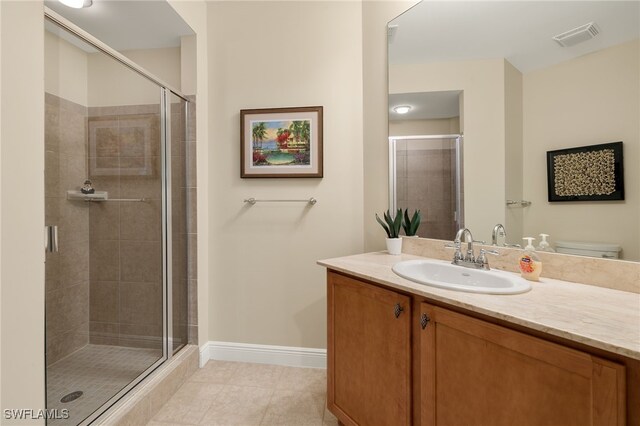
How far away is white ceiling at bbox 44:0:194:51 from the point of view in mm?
1737

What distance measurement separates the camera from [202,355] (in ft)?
6.61

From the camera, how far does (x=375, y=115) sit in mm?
1896

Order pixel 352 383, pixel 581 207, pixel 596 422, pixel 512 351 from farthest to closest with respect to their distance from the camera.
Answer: pixel 352 383, pixel 581 207, pixel 512 351, pixel 596 422

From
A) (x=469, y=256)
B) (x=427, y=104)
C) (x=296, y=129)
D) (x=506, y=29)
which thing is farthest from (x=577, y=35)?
(x=296, y=129)

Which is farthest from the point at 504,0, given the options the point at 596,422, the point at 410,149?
the point at 596,422

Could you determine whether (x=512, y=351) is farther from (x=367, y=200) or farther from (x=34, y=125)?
(x=34, y=125)

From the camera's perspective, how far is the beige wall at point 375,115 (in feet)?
6.07

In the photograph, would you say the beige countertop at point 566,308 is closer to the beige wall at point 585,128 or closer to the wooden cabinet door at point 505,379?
the wooden cabinet door at point 505,379

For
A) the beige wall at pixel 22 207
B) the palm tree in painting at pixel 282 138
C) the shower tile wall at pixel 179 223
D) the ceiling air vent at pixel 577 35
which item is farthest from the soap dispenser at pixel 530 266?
the shower tile wall at pixel 179 223

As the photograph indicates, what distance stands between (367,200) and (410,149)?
1.42 ft

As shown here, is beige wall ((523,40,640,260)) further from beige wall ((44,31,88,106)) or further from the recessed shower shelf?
beige wall ((44,31,88,106))

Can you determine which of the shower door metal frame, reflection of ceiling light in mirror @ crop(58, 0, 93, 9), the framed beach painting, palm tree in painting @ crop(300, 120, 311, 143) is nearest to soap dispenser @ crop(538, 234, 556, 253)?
the shower door metal frame

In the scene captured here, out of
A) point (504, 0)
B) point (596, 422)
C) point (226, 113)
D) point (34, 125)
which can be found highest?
point (504, 0)

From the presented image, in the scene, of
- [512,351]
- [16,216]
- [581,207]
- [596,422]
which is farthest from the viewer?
[581,207]
